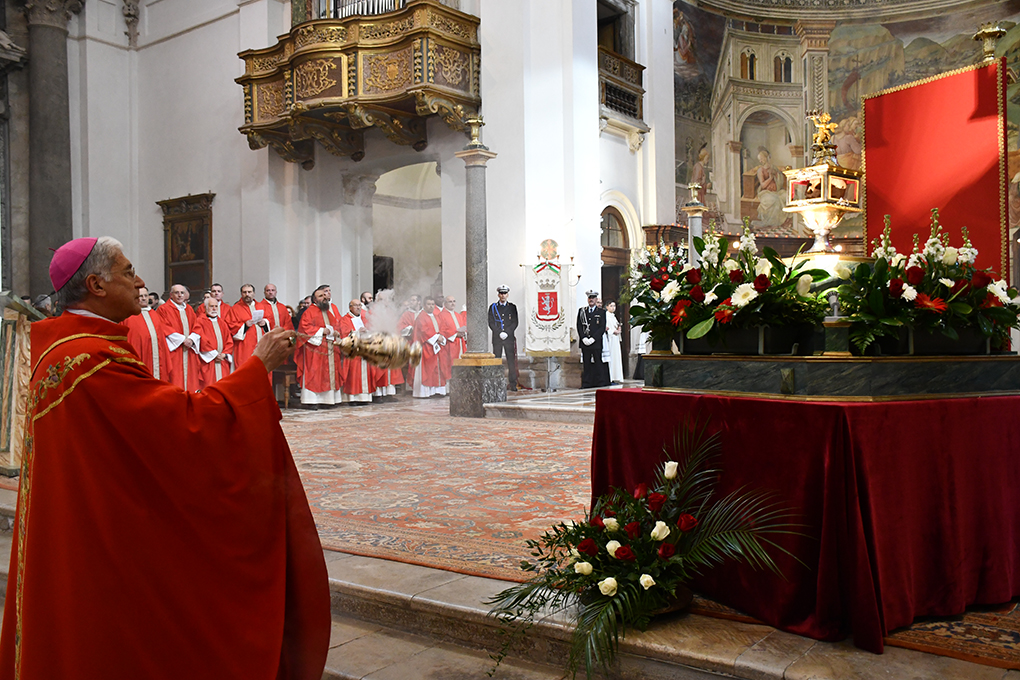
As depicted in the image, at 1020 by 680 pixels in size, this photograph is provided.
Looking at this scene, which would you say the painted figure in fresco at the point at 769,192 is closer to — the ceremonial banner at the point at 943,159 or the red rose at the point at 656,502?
the ceremonial banner at the point at 943,159

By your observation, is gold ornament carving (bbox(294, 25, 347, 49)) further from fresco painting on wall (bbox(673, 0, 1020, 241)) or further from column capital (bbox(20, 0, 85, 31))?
fresco painting on wall (bbox(673, 0, 1020, 241))

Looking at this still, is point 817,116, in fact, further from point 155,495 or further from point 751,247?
point 155,495

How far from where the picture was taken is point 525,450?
283 inches

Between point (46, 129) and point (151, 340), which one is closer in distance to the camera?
point (151, 340)

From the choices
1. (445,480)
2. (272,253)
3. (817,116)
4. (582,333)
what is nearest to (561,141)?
(582,333)

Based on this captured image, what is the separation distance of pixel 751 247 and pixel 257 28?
47.7ft

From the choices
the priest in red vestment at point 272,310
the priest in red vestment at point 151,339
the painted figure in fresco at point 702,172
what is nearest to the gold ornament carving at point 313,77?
the priest in red vestment at point 272,310

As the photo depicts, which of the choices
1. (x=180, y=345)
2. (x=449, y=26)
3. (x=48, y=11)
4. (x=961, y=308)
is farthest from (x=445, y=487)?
(x=48, y=11)

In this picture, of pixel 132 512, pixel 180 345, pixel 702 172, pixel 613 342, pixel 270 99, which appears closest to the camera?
pixel 132 512

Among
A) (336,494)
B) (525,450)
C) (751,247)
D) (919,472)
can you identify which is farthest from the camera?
(525,450)

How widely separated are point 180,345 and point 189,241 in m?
7.28

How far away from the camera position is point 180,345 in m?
10.1

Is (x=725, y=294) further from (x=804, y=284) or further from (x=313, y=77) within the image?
(x=313, y=77)

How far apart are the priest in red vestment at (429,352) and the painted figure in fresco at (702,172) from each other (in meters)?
7.03
